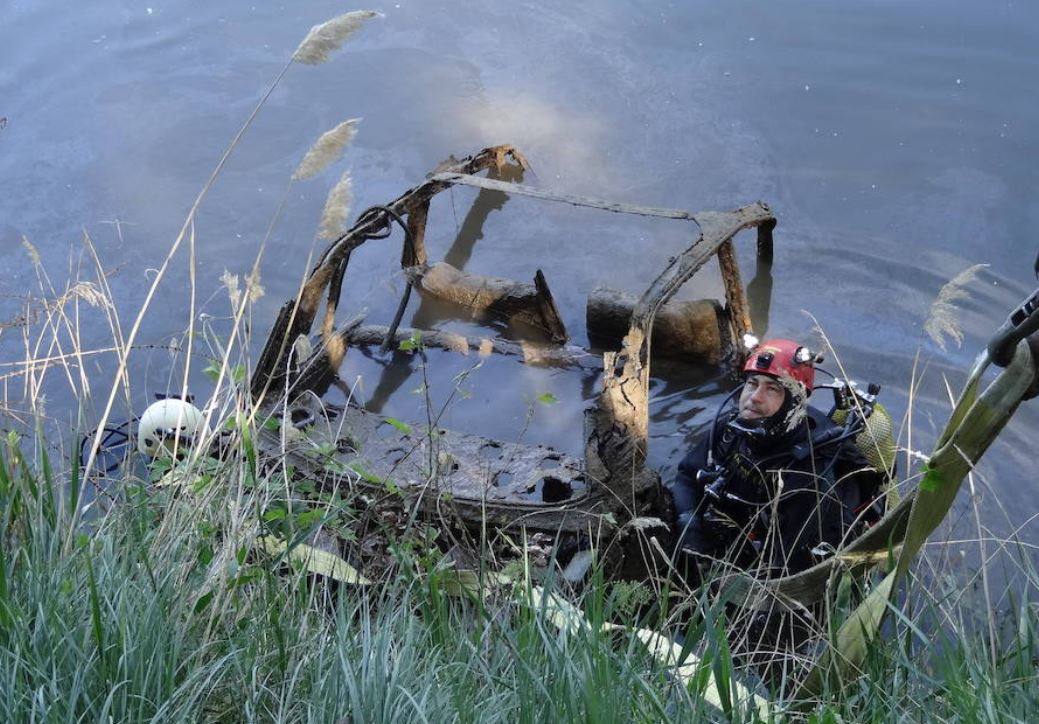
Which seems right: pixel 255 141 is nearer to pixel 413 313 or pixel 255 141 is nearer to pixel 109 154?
pixel 109 154

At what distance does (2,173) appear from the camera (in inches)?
436

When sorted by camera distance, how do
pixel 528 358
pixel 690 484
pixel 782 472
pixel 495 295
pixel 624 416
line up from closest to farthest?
pixel 782 472, pixel 624 416, pixel 690 484, pixel 528 358, pixel 495 295

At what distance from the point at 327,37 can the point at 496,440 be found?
2.80m

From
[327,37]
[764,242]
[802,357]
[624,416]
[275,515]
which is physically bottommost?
[764,242]

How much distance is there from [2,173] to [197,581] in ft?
30.3

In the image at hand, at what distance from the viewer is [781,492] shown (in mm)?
5066

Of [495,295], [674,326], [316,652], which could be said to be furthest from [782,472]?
[495,295]

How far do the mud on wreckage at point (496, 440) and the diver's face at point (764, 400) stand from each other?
565 mm

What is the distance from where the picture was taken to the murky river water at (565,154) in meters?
8.84

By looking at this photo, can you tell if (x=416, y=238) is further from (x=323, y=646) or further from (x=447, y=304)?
(x=323, y=646)

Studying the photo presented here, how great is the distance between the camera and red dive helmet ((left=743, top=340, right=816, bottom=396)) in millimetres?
5211

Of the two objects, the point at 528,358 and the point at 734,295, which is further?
the point at 528,358

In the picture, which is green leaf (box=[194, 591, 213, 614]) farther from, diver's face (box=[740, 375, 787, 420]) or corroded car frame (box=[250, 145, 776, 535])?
diver's face (box=[740, 375, 787, 420])

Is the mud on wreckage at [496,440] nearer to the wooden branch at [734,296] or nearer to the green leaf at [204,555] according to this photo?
the wooden branch at [734,296]
